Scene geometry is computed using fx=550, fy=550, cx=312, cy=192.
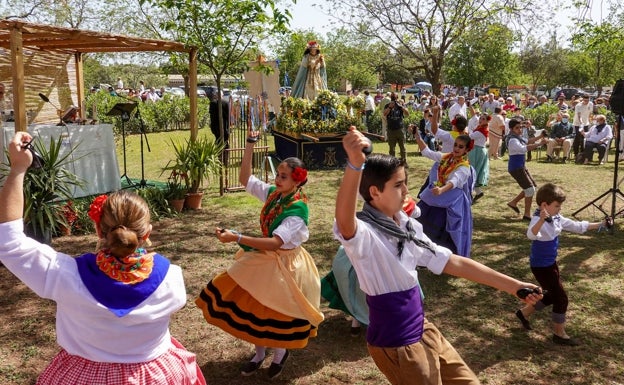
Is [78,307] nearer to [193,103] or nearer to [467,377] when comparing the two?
[467,377]

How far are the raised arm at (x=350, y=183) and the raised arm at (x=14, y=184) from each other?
1180mm

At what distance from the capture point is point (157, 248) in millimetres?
7250

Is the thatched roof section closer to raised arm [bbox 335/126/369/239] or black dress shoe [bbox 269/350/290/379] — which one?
black dress shoe [bbox 269/350/290/379]

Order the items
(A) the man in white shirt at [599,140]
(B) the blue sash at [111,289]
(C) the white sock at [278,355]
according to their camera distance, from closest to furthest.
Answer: (B) the blue sash at [111,289] < (C) the white sock at [278,355] < (A) the man in white shirt at [599,140]

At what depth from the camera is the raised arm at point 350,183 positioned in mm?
2141

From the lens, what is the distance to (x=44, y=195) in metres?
6.98

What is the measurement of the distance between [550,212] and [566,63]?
50416 mm

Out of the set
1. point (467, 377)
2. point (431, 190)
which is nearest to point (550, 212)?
point (431, 190)

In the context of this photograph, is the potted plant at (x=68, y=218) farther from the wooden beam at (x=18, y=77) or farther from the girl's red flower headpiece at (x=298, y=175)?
the girl's red flower headpiece at (x=298, y=175)

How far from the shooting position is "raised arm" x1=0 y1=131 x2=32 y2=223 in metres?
1.96

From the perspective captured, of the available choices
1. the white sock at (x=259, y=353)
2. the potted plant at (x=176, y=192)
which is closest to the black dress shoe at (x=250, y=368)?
the white sock at (x=259, y=353)

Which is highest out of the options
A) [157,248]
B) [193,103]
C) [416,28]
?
[416,28]

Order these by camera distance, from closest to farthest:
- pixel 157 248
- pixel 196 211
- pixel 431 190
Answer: pixel 431 190 < pixel 157 248 < pixel 196 211

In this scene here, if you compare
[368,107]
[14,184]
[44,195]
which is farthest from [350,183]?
[368,107]
